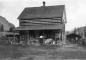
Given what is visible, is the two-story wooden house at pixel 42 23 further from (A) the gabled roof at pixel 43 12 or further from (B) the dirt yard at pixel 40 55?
(B) the dirt yard at pixel 40 55

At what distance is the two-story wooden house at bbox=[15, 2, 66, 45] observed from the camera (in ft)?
106

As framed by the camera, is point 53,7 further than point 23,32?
Yes

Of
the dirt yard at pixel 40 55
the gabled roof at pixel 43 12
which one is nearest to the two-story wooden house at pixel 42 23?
the gabled roof at pixel 43 12

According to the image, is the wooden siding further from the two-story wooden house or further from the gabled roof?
the gabled roof

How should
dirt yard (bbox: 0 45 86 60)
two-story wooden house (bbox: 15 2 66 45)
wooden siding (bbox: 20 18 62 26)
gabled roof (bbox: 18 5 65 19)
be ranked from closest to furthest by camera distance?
1. dirt yard (bbox: 0 45 86 60)
2. two-story wooden house (bbox: 15 2 66 45)
3. wooden siding (bbox: 20 18 62 26)
4. gabled roof (bbox: 18 5 65 19)

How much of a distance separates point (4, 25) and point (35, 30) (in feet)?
98.9

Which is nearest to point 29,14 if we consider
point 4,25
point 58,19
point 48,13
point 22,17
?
point 22,17

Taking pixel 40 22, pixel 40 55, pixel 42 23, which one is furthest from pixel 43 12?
pixel 40 55

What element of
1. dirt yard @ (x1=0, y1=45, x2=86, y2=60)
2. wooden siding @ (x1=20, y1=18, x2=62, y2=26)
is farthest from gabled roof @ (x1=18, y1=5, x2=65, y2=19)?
dirt yard @ (x1=0, y1=45, x2=86, y2=60)

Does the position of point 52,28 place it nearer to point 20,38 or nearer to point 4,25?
point 20,38

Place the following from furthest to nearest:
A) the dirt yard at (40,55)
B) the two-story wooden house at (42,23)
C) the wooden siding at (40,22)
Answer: the wooden siding at (40,22), the two-story wooden house at (42,23), the dirt yard at (40,55)

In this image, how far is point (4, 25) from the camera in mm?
59562

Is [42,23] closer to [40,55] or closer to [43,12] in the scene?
[43,12]

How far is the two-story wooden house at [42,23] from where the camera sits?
106 ft
